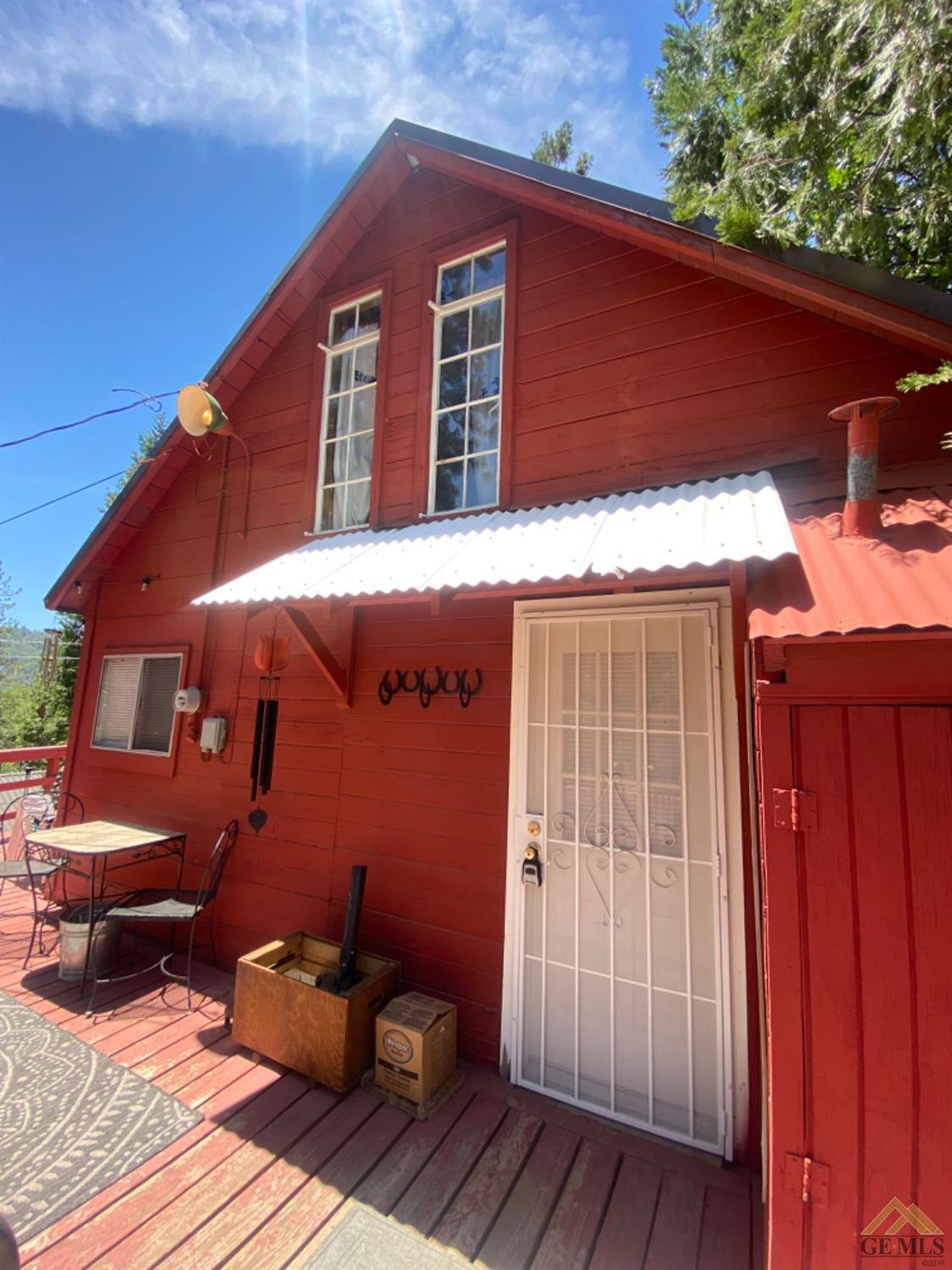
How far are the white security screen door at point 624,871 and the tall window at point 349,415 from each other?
89.2 inches

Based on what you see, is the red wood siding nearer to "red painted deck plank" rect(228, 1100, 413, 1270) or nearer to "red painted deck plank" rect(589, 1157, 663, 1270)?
"red painted deck plank" rect(228, 1100, 413, 1270)

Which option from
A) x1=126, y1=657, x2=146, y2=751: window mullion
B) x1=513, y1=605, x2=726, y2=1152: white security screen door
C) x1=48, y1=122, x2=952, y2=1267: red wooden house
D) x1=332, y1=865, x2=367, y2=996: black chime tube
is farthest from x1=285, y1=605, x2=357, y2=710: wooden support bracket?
x1=126, y1=657, x2=146, y2=751: window mullion

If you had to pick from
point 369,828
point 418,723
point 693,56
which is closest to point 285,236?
point 693,56

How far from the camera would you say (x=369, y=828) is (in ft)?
12.2

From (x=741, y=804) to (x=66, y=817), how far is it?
21.9 ft

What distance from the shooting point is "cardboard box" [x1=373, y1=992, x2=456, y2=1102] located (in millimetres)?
2773

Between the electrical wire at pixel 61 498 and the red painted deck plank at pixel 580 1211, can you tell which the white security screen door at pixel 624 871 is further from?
the electrical wire at pixel 61 498

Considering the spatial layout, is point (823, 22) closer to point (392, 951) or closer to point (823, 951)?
point (823, 951)

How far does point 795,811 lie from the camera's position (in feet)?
5.74

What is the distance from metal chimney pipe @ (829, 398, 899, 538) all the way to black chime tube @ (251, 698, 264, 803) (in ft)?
13.5

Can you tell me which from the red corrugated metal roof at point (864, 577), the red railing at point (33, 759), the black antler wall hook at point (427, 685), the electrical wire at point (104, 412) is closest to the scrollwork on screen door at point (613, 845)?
the black antler wall hook at point (427, 685)

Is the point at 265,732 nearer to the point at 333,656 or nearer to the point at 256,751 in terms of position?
the point at 256,751

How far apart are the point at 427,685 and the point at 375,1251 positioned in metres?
2.62

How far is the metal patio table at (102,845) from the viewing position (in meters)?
3.90
